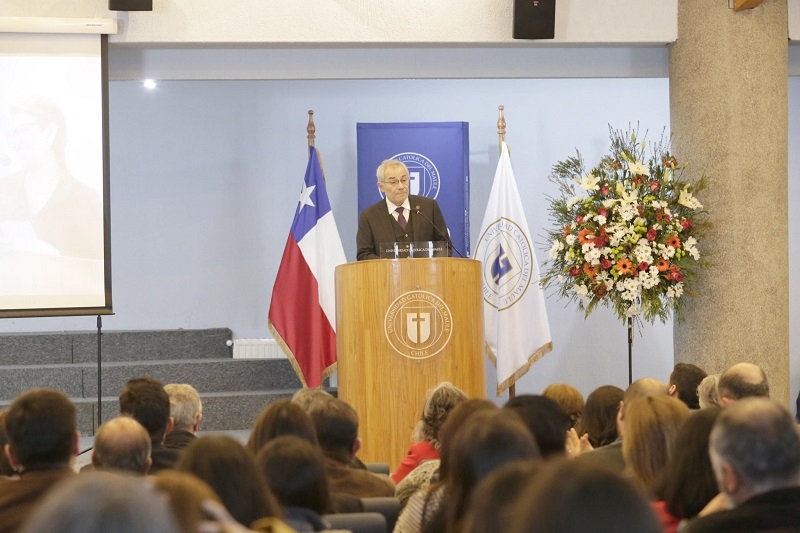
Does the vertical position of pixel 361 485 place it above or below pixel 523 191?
below

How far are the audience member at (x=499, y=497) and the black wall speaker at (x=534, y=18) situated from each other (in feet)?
17.4

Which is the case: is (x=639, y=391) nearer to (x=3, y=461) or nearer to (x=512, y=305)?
(x=3, y=461)

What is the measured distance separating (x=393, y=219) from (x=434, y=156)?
82.2 inches

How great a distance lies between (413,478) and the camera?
3.22 metres

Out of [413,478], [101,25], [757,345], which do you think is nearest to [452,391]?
[413,478]

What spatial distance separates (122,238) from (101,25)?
8.79ft

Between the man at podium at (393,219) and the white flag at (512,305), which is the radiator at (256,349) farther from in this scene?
the man at podium at (393,219)

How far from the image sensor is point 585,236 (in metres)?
6.09

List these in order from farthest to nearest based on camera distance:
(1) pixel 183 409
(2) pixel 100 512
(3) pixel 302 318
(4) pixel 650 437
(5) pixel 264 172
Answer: (5) pixel 264 172, (3) pixel 302 318, (1) pixel 183 409, (4) pixel 650 437, (2) pixel 100 512

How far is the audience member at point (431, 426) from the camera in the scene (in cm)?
362

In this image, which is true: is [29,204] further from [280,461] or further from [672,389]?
[280,461]

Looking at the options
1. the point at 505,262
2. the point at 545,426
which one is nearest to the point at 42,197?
the point at 505,262

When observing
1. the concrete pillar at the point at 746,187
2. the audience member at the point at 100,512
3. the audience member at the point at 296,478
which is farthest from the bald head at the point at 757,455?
the concrete pillar at the point at 746,187

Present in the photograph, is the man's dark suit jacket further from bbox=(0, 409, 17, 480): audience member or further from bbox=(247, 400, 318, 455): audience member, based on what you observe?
bbox=(247, 400, 318, 455): audience member
